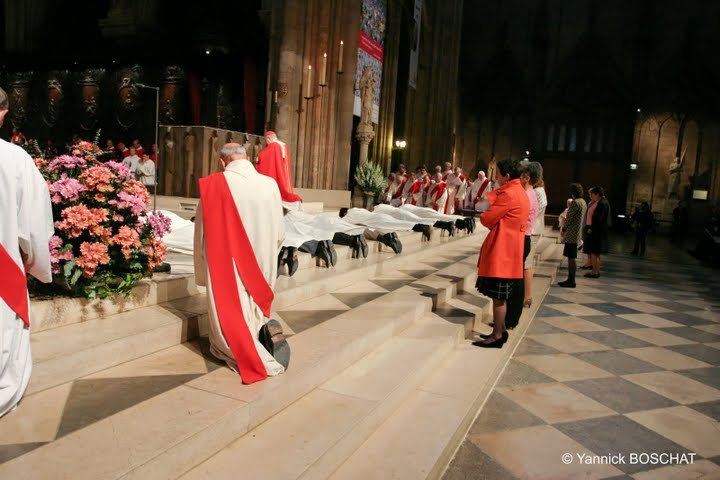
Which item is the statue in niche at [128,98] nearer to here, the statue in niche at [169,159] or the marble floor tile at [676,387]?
the statue in niche at [169,159]

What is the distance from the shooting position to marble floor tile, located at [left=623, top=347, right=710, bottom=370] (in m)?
4.53

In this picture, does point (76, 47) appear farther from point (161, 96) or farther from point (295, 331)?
point (295, 331)

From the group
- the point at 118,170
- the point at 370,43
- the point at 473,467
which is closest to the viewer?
the point at 473,467

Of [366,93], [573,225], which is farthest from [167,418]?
[366,93]

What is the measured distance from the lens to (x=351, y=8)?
13445mm

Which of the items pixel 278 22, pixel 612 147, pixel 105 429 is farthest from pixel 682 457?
pixel 612 147

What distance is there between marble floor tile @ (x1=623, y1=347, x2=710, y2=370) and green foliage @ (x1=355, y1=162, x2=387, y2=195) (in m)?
8.97

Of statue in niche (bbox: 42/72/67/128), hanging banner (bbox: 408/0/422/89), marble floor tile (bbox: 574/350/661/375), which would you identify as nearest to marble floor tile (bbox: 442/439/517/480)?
marble floor tile (bbox: 574/350/661/375)

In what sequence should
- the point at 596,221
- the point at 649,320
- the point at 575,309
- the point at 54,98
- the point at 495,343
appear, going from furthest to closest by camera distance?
the point at 54,98, the point at 596,221, the point at 575,309, the point at 649,320, the point at 495,343

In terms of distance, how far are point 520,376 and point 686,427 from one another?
42.9 inches

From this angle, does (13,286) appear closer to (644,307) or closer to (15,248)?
(15,248)

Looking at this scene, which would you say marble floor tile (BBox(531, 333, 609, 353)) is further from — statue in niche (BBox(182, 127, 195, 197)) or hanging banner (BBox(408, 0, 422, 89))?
hanging banner (BBox(408, 0, 422, 89))

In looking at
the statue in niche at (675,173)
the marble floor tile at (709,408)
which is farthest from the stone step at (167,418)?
the statue in niche at (675,173)

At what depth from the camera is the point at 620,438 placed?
3090 mm
